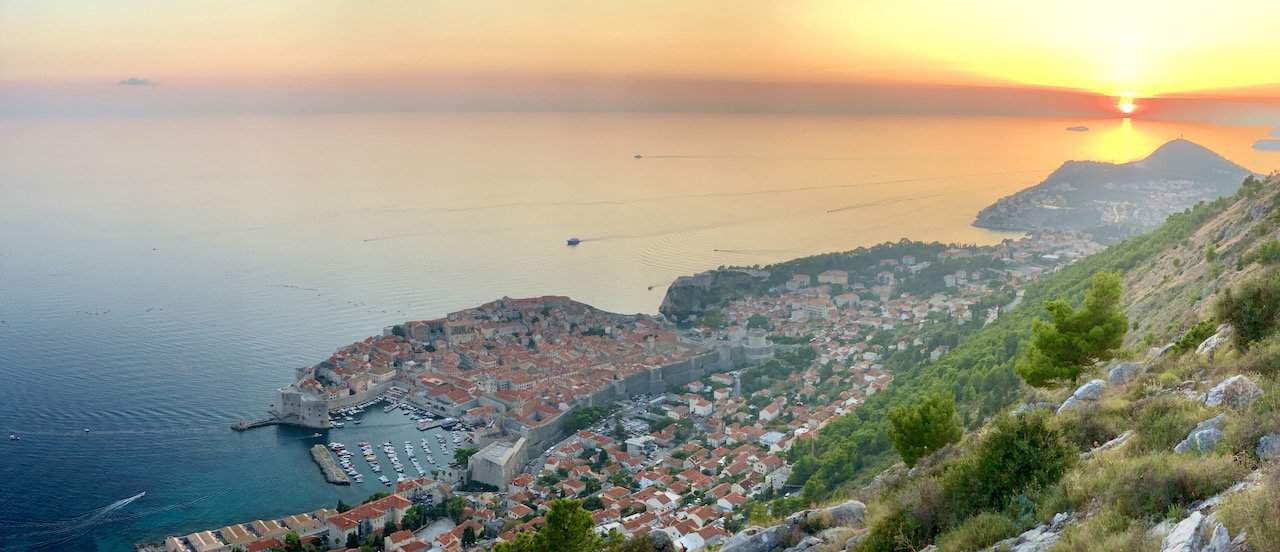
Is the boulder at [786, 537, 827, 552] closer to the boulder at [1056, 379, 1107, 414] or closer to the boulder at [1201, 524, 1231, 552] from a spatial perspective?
the boulder at [1056, 379, 1107, 414]

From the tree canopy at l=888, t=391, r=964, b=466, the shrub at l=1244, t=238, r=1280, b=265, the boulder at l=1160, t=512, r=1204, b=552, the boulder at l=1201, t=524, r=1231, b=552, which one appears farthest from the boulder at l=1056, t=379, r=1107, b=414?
the shrub at l=1244, t=238, r=1280, b=265

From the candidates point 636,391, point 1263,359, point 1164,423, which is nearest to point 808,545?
point 1164,423

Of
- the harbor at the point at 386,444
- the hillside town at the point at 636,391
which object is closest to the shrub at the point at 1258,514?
the hillside town at the point at 636,391

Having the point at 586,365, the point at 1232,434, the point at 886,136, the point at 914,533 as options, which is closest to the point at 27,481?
the point at 586,365

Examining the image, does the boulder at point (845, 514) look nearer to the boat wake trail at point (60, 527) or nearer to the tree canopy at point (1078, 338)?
the tree canopy at point (1078, 338)

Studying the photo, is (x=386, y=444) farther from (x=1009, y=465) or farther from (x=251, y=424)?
(x=1009, y=465)
